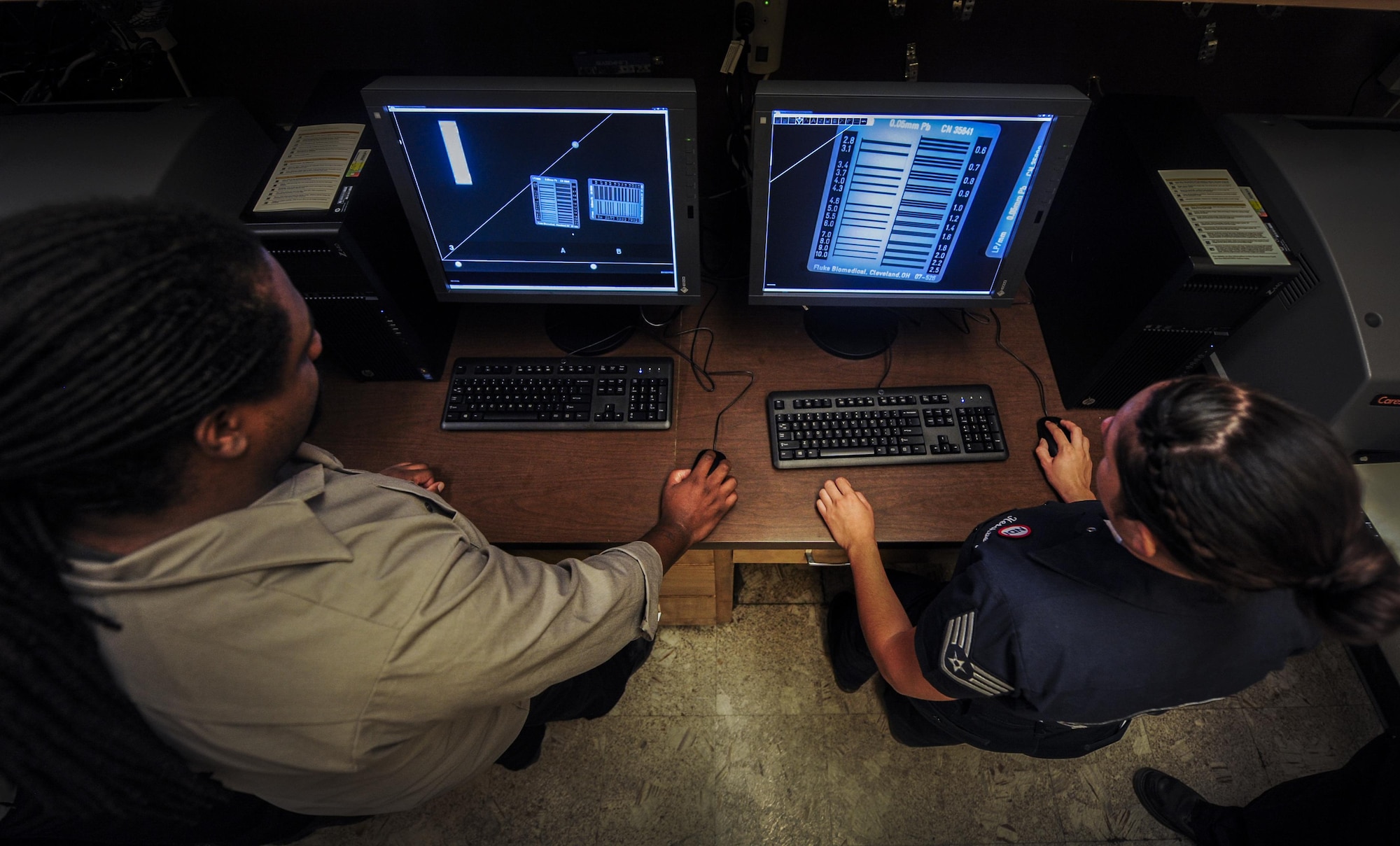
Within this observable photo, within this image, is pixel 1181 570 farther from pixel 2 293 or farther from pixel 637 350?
pixel 2 293

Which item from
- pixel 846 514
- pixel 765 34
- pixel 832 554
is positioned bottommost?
pixel 832 554

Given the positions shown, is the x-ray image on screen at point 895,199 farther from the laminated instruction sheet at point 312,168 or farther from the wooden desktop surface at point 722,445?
the laminated instruction sheet at point 312,168

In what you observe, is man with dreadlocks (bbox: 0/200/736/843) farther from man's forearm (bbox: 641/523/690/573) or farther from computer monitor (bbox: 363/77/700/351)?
computer monitor (bbox: 363/77/700/351)

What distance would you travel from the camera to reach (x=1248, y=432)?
688mm

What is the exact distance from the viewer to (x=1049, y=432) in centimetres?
130

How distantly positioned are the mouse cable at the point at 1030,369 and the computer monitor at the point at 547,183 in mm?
670

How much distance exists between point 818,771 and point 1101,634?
1.08 metres

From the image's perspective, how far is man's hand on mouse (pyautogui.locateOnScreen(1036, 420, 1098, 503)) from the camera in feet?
4.07

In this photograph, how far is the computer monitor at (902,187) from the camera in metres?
1.01

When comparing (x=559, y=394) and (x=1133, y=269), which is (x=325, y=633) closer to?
(x=559, y=394)

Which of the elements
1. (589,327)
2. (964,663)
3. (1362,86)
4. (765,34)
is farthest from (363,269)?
(1362,86)

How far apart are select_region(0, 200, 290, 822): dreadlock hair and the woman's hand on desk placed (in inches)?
19.2

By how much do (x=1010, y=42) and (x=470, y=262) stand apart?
118 centimetres

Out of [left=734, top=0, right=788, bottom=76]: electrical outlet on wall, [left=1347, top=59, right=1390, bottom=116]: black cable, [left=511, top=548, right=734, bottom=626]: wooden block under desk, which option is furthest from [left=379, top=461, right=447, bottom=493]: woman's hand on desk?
[left=1347, top=59, right=1390, bottom=116]: black cable
